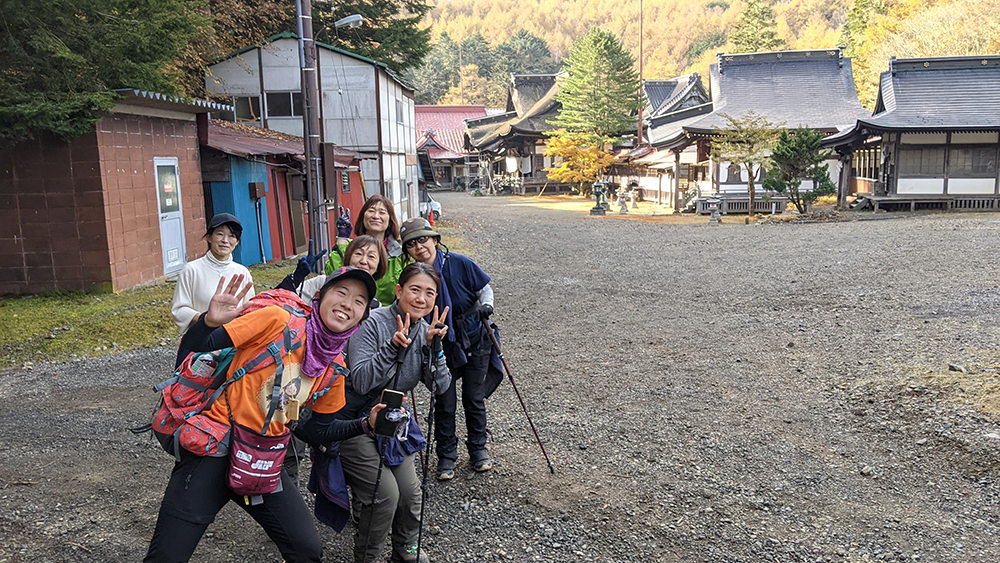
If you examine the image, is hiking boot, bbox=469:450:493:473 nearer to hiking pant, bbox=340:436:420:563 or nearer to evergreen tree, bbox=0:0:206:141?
hiking pant, bbox=340:436:420:563

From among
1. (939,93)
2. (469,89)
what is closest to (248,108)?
(939,93)

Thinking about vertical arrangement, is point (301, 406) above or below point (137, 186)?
below

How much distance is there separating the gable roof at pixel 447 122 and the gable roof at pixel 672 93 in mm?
16971

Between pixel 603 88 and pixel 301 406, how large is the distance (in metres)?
35.4

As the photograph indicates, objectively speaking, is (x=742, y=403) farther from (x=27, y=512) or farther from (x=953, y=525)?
(x=27, y=512)

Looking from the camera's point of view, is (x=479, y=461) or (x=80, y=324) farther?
(x=80, y=324)

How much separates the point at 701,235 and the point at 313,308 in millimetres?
17112

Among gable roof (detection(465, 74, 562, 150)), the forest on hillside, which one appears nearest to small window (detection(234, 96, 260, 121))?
gable roof (detection(465, 74, 562, 150))

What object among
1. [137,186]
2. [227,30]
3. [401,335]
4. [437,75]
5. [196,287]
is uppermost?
[437,75]

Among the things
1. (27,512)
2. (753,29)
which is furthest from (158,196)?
(753,29)

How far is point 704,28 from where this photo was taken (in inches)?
4476

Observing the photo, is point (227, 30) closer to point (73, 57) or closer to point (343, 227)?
point (73, 57)

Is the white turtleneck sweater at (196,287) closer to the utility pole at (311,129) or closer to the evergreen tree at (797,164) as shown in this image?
the utility pole at (311,129)

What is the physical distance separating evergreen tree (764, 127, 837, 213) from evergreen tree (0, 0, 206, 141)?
1835 cm
